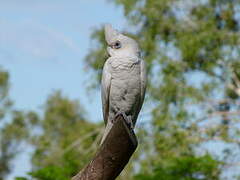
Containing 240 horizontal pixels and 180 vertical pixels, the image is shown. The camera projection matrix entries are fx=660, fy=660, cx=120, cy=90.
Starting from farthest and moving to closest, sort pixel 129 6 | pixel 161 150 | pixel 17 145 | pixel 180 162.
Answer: pixel 17 145 < pixel 129 6 < pixel 161 150 < pixel 180 162

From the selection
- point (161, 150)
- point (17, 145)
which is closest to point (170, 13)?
point (161, 150)

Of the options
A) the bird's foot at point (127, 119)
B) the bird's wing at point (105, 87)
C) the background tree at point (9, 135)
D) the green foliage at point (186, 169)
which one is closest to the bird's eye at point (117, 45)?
the bird's wing at point (105, 87)

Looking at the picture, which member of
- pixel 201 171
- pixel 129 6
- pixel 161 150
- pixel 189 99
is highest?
pixel 129 6

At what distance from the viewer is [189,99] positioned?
51.4 ft

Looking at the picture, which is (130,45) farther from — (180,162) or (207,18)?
(207,18)

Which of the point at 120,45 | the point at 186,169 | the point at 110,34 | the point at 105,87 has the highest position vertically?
the point at 186,169

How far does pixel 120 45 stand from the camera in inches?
211

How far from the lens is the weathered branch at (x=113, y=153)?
16.4ft

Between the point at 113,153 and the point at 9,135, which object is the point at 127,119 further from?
the point at 9,135

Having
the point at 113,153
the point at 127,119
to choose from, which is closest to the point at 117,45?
the point at 127,119

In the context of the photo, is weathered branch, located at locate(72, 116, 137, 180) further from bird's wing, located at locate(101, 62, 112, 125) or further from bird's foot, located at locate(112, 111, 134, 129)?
bird's wing, located at locate(101, 62, 112, 125)

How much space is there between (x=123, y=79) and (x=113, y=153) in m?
0.63

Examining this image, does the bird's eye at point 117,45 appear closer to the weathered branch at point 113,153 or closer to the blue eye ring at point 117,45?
the blue eye ring at point 117,45

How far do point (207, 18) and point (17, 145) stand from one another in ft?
57.8
